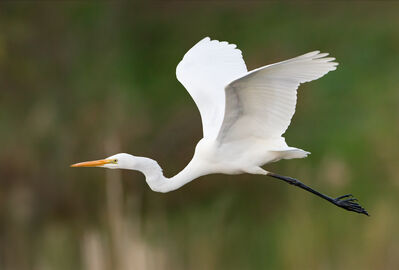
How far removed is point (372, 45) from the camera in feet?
29.2

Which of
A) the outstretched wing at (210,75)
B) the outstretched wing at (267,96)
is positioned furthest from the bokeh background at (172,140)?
the outstretched wing at (267,96)

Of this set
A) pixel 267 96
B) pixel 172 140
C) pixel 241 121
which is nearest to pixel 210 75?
pixel 241 121

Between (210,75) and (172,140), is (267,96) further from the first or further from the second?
(172,140)

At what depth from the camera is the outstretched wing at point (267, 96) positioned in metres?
3.58

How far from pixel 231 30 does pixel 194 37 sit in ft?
1.56

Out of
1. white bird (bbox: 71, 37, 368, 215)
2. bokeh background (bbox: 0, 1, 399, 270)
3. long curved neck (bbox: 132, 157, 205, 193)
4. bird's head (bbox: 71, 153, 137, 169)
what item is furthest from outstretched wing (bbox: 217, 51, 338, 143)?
bokeh background (bbox: 0, 1, 399, 270)

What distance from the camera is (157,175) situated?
13.2ft

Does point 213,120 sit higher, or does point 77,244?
point 213,120

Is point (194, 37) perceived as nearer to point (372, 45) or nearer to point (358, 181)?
point (372, 45)

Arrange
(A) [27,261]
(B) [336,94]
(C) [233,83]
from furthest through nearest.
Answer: (B) [336,94]
(A) [27,261]
(C) [233,83]

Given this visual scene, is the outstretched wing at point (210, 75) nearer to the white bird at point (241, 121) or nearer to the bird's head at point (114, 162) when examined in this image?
the white bird at point (241, 121)

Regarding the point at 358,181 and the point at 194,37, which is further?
the point at 194,37

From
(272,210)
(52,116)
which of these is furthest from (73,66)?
(272,210)

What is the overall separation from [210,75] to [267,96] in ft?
2.54
